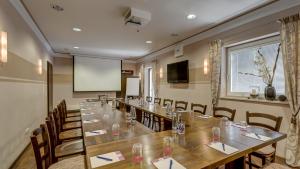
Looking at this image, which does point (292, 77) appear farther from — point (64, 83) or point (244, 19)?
point (64, 83)

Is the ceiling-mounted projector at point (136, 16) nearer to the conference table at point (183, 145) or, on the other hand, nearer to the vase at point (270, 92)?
the conference table at point (183, 145)

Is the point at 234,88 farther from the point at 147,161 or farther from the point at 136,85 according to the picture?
the point at 136,85

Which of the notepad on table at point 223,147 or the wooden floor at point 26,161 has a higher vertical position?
the notepad on table at point 223,147

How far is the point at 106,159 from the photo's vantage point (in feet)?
3.68

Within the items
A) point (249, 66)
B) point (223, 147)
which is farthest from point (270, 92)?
point (223, 147)

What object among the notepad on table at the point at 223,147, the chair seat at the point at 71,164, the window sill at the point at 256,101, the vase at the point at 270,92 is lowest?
the chair seat at the point at 71,164

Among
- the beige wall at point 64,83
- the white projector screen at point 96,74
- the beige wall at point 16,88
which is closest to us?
the beige wall at point 16,88

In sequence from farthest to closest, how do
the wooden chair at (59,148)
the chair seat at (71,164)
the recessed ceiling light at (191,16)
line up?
the recessed ceiling light at (191,16)
the wooden chair at (59,148)
the chair seat at (71,164)

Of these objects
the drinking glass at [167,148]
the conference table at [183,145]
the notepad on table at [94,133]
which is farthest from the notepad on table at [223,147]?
the notepad on table at [94,133]

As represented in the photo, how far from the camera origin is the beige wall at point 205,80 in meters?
2.86

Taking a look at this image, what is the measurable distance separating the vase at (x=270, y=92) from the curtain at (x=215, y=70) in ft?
3.39

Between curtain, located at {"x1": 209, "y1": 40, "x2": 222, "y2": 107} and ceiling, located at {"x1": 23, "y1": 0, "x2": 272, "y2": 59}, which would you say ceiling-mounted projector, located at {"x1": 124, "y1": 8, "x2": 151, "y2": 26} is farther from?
curtain, located at {"x1": 209, "y1": 40, "x2": 222, "y2": 107}

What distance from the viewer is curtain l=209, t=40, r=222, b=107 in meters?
3.84

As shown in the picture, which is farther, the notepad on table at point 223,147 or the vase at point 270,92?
the vase at point 270,92
